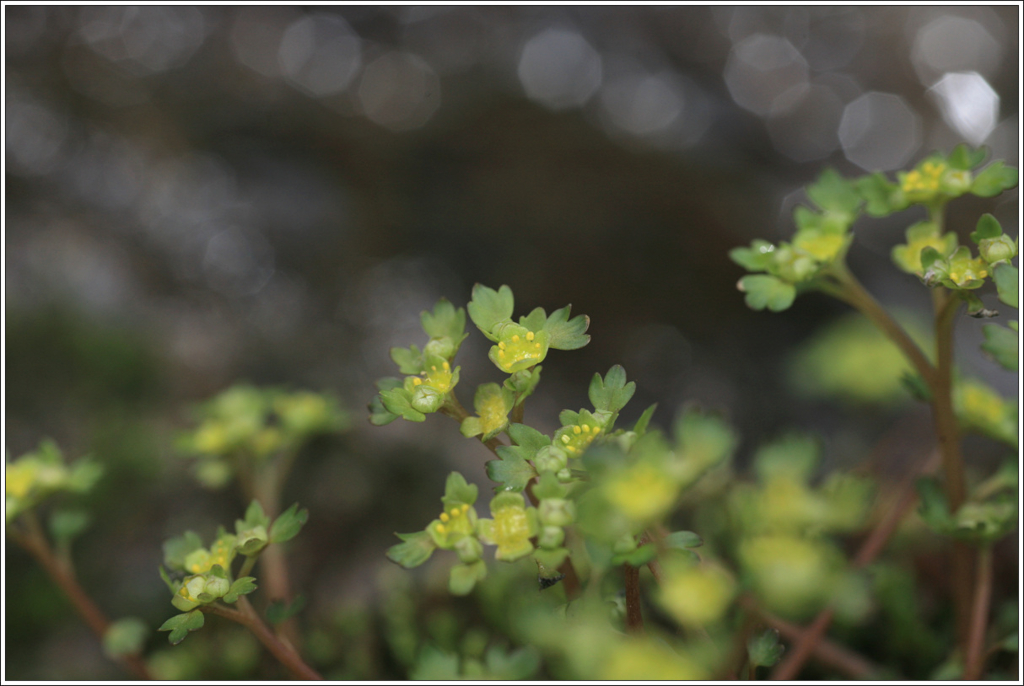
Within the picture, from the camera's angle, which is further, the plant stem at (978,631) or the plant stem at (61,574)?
the plant stem at (61,574)

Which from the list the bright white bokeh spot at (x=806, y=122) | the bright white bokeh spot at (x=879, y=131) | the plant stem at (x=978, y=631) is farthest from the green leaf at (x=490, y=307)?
the bright white bokeh spot at (x=879, y=131)

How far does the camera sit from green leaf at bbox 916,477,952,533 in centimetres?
84

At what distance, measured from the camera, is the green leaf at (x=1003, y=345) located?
0.74 meters

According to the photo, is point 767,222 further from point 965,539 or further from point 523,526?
point 523,526

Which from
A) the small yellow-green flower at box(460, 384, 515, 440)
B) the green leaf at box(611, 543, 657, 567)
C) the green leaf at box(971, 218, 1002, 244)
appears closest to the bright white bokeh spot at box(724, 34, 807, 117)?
the green leaf at box(971, 218, 1002, 244)

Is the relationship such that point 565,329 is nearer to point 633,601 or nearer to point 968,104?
point 633,601

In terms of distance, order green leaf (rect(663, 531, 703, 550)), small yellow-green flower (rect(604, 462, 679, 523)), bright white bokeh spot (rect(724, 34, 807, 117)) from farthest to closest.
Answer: bright white bokeh spot (rect(724, 34, 807, 117)) < green leaf (rect(663, 531, 703, 550)) < small yellow-green flower (rect(604, 462, 679, 523))

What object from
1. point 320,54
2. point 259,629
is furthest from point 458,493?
point 320,54

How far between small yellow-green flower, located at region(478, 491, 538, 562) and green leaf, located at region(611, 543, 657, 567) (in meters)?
0.09

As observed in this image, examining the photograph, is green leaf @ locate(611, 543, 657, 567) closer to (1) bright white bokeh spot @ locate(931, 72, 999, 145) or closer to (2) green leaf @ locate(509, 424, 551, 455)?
(2) green leaf @ locate(509, 424, 551, 455)

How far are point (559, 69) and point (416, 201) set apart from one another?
62 centimetres

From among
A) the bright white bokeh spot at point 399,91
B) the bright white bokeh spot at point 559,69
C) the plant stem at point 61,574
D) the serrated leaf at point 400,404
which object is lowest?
the plant stem at point 61,574

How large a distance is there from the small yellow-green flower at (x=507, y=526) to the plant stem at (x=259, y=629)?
11.5 inches

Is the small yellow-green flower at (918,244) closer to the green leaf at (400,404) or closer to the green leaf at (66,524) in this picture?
the green leaf at (400,404)
